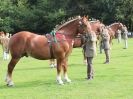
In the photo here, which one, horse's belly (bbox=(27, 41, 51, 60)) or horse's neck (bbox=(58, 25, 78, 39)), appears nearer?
horse's belly (bbox=(27, 41, 51, 60))

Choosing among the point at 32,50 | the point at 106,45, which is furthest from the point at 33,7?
the point at 32,50

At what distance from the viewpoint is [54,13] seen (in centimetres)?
7169

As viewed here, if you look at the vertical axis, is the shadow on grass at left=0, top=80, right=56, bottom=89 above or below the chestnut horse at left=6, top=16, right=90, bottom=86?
below

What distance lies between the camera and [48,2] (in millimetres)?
75188

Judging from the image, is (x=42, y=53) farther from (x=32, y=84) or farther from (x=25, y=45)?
(x=32, y=84)

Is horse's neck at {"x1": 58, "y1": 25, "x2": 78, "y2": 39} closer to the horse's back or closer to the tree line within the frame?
the horse's back

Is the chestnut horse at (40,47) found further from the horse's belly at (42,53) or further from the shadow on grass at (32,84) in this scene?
the shadow on grass at (32,84)

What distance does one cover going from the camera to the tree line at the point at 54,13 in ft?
231

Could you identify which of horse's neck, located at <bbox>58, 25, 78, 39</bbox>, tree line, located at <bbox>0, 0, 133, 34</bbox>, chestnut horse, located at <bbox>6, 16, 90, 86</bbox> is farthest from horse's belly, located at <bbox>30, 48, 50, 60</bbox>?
tree line, located at <bbox>0, 0, 133, 34</bbox>

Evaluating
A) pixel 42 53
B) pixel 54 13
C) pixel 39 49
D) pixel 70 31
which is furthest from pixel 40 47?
pixel 54 13

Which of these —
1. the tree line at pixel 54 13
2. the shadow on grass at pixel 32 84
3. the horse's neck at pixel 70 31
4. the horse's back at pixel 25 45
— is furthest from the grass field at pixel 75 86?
the tree line at pixel 54 13

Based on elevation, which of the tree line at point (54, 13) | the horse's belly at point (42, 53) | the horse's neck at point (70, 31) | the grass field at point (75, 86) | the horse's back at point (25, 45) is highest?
the tree line at point (54, 13)

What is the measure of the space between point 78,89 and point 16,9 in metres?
62.9

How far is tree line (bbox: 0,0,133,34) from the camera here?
70.3 meters
